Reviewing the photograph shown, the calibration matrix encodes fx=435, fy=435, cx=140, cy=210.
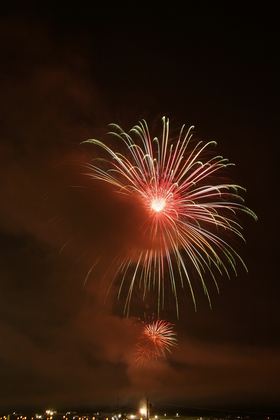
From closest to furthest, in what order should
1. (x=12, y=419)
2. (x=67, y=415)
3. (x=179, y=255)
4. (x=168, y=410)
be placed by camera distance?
(x=179, y=255)
(x=12, y=419)
(x=67, y=415)
(x=168, y=410)

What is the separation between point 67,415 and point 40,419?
1211 inches

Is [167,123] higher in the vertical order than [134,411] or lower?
lower

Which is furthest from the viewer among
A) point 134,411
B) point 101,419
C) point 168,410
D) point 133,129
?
point 168,410

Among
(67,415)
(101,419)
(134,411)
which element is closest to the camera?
(101,419)

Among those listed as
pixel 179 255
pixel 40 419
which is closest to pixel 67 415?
pixel 40 419

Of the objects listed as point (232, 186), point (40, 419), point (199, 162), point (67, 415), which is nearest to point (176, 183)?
point (199, 162)

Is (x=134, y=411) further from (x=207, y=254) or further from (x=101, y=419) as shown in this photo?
(x=207, y=254)

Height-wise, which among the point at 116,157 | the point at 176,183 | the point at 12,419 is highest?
the point at 12,419

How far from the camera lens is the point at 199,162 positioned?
22031 mm

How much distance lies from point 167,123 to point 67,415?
18312 centimetres

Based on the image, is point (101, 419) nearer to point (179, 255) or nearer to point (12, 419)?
point (12, 419)

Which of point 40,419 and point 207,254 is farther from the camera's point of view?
point 40,419

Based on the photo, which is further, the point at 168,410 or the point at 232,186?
the point at 168,410

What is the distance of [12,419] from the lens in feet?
455
